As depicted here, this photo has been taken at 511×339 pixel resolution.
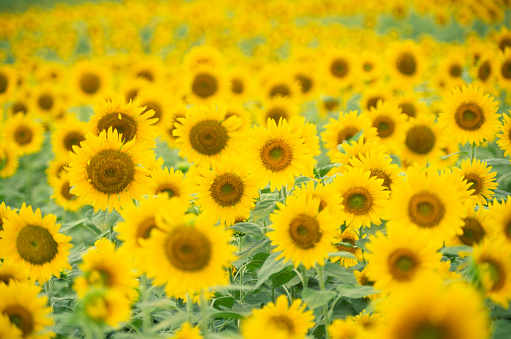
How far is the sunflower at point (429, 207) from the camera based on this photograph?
86.2 inches

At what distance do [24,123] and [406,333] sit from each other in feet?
17.9

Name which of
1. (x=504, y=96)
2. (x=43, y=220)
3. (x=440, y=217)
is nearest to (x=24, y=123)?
(x=43, y=220)

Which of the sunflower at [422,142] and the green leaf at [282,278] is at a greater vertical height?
the sunflower at [422,142]

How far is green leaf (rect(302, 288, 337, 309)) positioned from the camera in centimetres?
210

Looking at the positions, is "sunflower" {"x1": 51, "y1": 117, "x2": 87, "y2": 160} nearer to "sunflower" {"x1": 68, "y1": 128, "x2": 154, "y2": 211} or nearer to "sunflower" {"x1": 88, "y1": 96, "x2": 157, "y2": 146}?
"sunflower" {"x1": 88, "y1": 96, "x2": 157, "y2": 146}

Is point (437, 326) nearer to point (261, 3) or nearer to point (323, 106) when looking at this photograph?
point (323, 106)

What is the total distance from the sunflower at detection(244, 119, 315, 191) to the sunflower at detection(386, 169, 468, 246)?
26.6 inches

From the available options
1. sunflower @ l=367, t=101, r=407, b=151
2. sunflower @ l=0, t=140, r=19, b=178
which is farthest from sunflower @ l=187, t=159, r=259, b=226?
sunflower @ l=0, t=140, r=19, b=178

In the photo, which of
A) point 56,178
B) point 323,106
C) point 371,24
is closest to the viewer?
point 56,178

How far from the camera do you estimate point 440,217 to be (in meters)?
2.21

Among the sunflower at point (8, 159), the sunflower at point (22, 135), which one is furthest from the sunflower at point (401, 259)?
the sunflower at point (22, 135)

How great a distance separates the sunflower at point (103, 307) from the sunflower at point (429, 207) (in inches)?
52.6

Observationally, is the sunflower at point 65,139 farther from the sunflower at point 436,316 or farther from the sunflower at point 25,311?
the sunflower at point 436,316

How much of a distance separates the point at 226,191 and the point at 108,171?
0.75 meters
